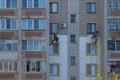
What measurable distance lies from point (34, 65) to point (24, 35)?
239 cm

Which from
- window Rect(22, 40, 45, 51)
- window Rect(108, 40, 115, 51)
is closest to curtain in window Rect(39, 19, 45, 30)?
window Rect(22, 40, 45, 51)

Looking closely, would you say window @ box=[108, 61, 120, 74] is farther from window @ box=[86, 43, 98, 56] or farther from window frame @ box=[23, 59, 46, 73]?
window frame @ box=[23, 59, 46, 73]

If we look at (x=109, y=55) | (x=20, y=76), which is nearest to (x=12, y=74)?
(x=20, y=76)

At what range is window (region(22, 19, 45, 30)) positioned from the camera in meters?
32.3

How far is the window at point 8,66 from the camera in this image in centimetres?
3189

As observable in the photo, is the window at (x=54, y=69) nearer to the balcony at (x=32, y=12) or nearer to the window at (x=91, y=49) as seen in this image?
the window at (x=91, y=49)

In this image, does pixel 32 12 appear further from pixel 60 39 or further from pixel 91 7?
pixel 91 7

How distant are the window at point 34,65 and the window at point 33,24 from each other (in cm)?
250

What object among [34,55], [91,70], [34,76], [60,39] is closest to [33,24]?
[34,55]

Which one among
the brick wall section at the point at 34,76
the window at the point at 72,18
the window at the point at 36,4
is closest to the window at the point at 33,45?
the brick wall section at the point at 34,76

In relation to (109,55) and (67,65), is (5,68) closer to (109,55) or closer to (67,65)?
(67,65)

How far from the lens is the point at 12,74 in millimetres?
31812

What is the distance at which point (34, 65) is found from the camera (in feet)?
106

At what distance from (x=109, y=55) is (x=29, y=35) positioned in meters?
6.23
